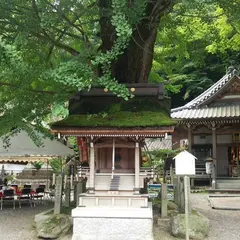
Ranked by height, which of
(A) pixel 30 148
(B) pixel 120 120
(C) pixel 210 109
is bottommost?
(A) pixel 30 148

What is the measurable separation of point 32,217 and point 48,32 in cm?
692

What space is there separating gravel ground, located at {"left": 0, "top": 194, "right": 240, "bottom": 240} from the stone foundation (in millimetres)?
700

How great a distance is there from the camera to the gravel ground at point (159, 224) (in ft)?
34.6

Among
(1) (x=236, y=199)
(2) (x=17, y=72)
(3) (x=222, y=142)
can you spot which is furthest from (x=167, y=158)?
(2) (x=17, y=72)

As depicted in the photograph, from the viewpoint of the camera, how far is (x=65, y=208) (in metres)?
12.8

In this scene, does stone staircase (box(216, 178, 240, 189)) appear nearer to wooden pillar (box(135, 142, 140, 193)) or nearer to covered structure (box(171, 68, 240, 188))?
covered structure (box(171, 68, 240, 188))

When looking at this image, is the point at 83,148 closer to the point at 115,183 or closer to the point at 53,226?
the point at 115,183

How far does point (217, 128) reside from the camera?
24.1 metres

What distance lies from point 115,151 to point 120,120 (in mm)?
1213

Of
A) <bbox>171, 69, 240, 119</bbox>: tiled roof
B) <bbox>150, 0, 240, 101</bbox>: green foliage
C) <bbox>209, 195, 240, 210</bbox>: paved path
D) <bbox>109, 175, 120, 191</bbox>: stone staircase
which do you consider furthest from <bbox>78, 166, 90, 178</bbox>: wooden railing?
<bbox>171, 69, 240, 119</bbox>: tiled roof

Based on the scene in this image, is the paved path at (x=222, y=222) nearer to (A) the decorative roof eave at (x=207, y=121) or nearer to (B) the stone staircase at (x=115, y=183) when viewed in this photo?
(B) the stone staircase at (x=115, y=183)

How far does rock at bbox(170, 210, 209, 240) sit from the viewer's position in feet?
33.4

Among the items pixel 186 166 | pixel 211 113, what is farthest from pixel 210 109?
pixel 186 166

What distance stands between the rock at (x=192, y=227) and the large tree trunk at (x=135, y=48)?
529 cm
